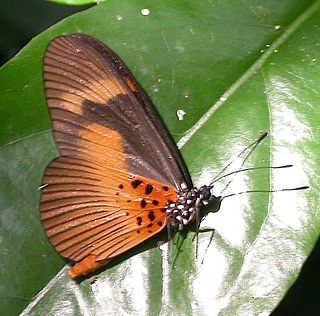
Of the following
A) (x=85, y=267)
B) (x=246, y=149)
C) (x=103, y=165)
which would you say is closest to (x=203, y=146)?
(x=246, y=149)

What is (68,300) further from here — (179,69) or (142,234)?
(179,69)

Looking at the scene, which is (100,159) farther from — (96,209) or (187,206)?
(187,206)

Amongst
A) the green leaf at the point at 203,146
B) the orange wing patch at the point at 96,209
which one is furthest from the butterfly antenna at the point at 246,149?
the orange wing patch at the point at 96,209

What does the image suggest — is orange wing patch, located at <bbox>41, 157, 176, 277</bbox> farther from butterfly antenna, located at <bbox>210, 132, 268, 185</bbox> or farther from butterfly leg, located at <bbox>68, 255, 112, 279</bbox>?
butterfly antenna, located at <bbox>210, 132, 268, 185</bbox>

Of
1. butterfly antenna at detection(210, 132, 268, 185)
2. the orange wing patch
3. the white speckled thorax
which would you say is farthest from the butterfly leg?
butterfly antenna at detection(210, 132, 268, 185)

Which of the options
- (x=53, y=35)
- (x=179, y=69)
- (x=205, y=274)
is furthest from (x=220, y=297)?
(x=53, y=35)
